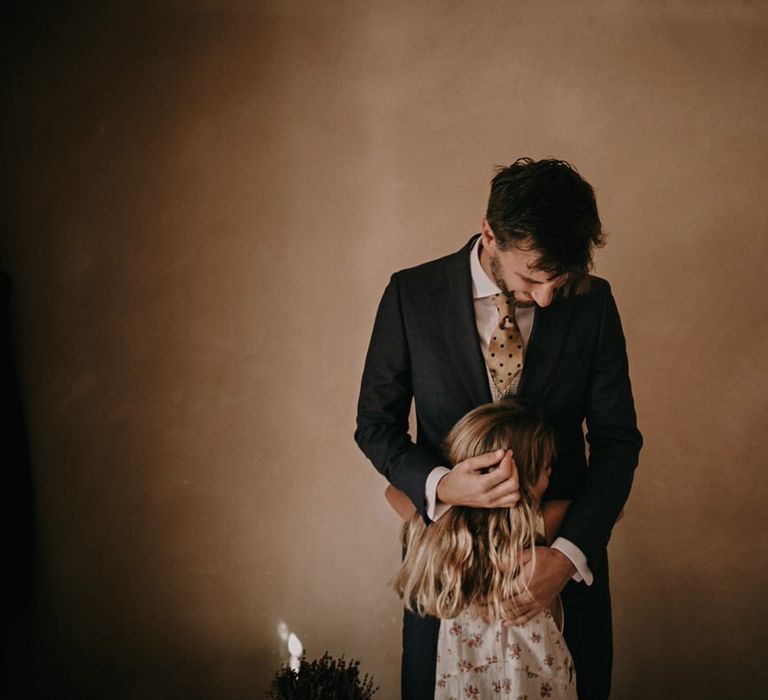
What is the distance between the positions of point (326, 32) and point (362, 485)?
5.21 feet

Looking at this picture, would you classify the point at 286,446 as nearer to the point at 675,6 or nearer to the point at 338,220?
the point at 338,220

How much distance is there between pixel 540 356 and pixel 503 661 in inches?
26.4

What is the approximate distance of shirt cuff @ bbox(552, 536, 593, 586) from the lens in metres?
1.25

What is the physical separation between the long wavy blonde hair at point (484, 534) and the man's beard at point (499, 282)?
0.24 metres

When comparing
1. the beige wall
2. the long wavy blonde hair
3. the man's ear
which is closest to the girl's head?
the long wavy blonde hair

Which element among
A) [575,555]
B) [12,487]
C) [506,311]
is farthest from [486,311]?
[12,487]

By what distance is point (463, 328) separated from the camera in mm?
1364

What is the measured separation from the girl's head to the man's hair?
323 millimetres

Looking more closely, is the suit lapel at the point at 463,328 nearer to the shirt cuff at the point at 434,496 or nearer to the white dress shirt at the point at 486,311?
the white dress shirt at the point at 486,311

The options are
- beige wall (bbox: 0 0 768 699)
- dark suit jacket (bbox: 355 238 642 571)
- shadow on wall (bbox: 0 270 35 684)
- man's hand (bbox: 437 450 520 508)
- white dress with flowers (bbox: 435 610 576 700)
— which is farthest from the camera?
beige wall (bbox: 0 0 768 699)

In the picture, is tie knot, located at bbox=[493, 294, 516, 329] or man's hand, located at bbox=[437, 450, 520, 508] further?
tie knot, located at bbox=[493, 294, 516, 329]

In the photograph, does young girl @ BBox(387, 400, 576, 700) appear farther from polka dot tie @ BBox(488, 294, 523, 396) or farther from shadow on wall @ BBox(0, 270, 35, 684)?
shadow on wall @ BBox(0, 270, 35, 684)

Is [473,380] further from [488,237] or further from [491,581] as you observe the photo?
[491,581]

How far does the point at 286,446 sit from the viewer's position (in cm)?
207
